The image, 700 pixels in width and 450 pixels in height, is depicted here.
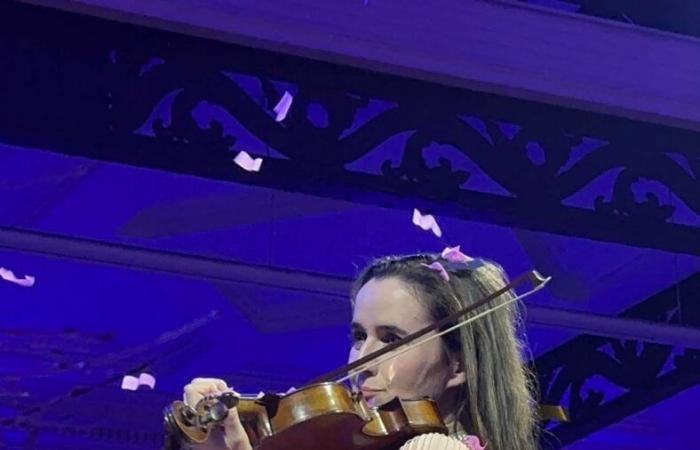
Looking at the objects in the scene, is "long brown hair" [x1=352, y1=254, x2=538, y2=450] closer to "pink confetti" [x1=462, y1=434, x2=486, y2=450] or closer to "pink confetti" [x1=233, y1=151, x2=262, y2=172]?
"pink confetti" [x1=462, y1=434, x2=486, y2=450]

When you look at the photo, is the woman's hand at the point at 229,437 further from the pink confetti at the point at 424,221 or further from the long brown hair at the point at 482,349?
the pink confetti at the point at 424,221

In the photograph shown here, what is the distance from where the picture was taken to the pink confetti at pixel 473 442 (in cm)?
196

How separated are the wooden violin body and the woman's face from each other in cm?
10

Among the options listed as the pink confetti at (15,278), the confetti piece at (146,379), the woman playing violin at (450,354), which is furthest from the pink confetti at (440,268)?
the confetti piece at (146,379)

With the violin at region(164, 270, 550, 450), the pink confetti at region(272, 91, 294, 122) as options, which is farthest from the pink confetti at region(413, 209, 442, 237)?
the violin at region(164, 270, 550, 450)

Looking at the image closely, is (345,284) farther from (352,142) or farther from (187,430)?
(187,430)

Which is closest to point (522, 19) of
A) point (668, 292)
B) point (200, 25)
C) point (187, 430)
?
point (200, 25)

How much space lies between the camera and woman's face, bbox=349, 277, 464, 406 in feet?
6.73

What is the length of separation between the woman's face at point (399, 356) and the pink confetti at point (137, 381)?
148 inches

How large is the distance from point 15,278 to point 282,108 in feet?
8.44

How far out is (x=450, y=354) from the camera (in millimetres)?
2117

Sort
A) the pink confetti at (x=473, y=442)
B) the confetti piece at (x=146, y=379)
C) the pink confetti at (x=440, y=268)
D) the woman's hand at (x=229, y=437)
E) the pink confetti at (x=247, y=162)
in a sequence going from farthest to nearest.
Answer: the confetti piece at (x=146, y=379) → the pink confetti at (x=247, y=162) → the pink confetti at (x=440, y=268) → the pink confetti at (x=473, y=442) → the woman's hand at (x=229, y=437)

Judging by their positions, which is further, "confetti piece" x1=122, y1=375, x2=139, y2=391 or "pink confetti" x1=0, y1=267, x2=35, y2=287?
"confetti piece" x1=122, y1=375, x2=139, y2=391

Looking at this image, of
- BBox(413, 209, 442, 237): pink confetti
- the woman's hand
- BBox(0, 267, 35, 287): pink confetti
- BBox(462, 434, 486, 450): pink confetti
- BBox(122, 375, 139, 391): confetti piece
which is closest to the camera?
the woman's hand
